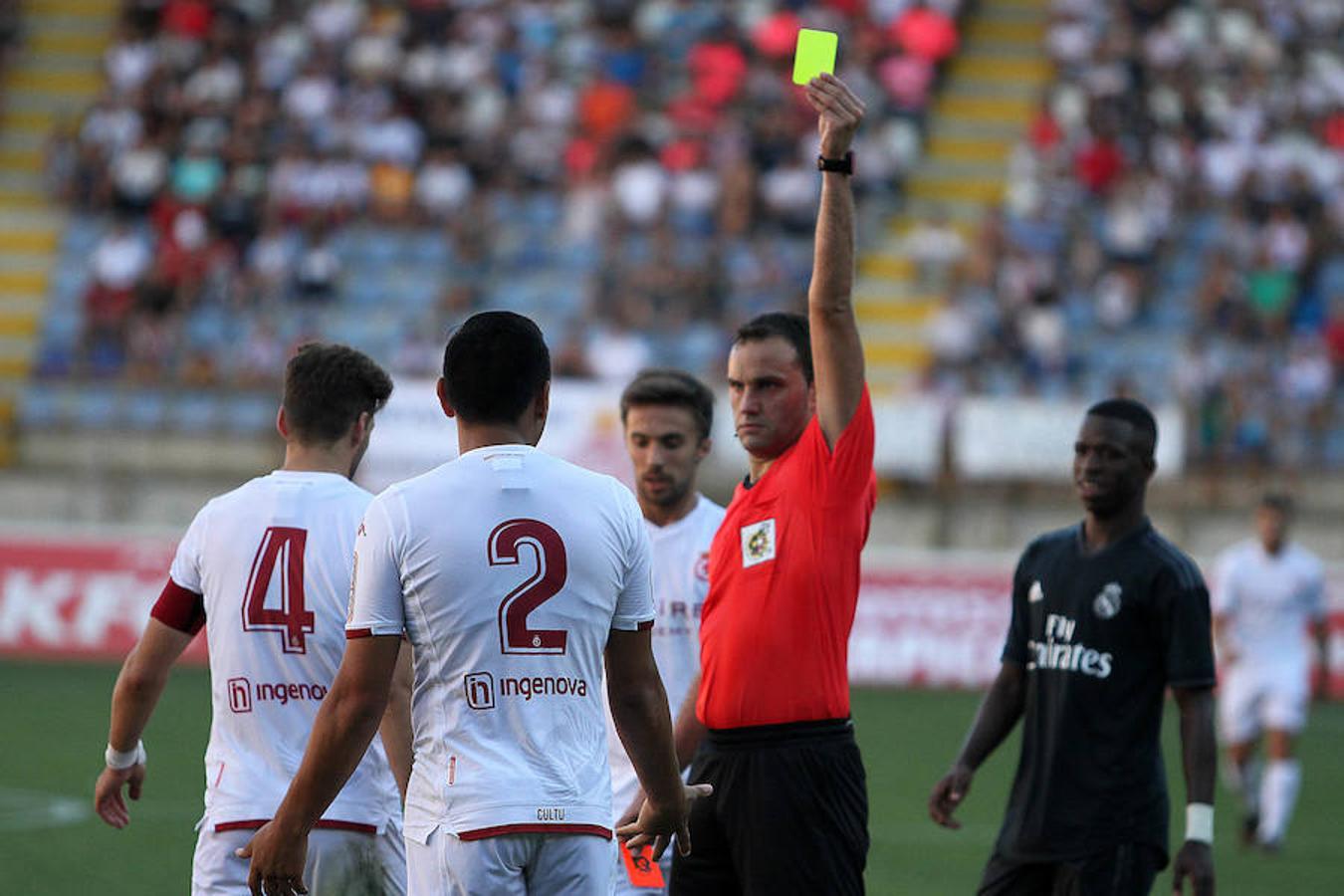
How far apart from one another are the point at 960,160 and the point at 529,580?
76.0 feet

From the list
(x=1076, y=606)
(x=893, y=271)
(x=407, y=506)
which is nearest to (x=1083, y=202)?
(x=893, y=271)

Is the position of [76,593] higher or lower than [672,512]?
lower

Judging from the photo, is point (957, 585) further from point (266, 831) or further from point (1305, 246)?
point (266, 831)

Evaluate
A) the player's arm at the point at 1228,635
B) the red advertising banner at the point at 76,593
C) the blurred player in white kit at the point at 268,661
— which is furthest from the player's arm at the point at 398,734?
the red advertising banner at the point at 76,593

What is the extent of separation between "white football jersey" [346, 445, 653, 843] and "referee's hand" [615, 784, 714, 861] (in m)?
0.20

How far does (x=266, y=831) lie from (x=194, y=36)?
83.1 ft

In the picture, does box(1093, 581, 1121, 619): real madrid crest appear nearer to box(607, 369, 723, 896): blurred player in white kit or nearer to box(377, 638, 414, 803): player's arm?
box(607, 369, 723, 896): blurred player in white kit

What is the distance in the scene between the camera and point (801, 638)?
5691mm

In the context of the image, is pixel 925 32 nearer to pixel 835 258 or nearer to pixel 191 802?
pixel 191 802

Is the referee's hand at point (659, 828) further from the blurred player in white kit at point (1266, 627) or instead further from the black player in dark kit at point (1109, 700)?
the blurred player in white kit at point (1266, 627)

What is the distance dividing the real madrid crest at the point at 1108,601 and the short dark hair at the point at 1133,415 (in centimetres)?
49

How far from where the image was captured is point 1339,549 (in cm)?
2109

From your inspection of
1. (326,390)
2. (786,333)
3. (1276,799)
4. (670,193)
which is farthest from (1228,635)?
(670,193)

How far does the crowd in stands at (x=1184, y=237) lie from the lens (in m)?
22.3
